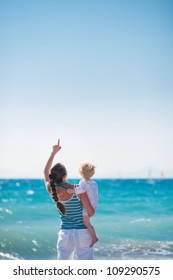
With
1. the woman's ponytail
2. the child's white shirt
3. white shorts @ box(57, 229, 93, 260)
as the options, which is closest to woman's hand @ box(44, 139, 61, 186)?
the woman's ponytail

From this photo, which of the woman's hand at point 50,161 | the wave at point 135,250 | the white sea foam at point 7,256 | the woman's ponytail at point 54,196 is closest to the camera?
the woman's ponytail at point 54,196

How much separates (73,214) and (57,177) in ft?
0.76

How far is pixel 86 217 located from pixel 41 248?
3498 mm

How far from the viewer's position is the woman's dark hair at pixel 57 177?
219 cm

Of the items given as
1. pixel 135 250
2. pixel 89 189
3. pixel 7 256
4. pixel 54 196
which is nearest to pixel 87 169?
pixel 89 189

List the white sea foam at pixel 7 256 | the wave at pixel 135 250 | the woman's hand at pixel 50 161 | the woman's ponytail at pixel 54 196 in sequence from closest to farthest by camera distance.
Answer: the woman's ponytail at pixel 54 196, the woman's hand at pixel 50 161, the white sea foam at pixel 7 256, the wave at pixel 135 250

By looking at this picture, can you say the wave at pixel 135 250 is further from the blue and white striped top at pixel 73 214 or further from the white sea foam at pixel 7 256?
the blue and white striped top at pixel 73 214

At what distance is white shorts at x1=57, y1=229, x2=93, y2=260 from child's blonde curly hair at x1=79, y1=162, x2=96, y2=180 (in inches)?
12.5

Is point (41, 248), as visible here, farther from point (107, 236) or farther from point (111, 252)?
point (107, 236)

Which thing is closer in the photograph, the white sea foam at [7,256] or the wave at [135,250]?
the white sea foam at [7,256]

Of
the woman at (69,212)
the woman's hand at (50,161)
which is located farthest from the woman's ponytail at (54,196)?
the woman's hand at (50,161)

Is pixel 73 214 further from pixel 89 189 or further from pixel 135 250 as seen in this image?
pixel 135 250
